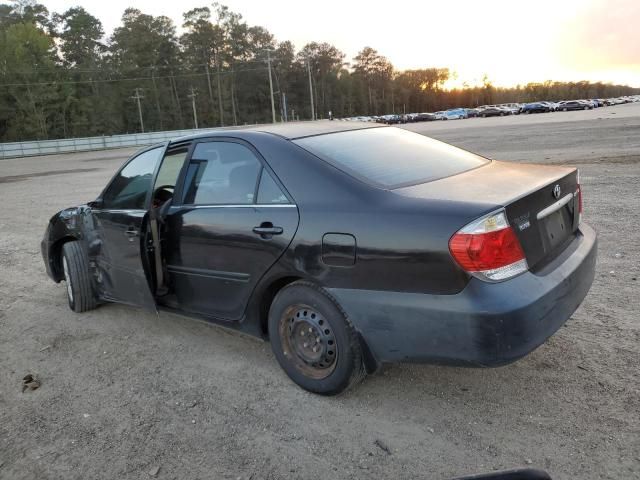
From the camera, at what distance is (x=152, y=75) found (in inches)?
3804

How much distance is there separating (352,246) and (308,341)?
2.45ft

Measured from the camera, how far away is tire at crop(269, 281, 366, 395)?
9.97ft

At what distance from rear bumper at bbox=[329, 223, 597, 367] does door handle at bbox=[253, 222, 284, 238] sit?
54 centimetres

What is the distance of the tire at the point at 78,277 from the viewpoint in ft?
16.2

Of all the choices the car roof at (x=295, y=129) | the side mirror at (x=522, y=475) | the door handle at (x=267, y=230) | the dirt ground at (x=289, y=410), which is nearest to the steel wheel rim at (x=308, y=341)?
the dirt ground at (x=289, y=410)

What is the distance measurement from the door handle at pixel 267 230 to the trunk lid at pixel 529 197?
776mm

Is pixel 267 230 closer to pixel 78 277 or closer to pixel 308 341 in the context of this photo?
pixel 308 341

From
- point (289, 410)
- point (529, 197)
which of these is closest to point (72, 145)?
point (289, 410)

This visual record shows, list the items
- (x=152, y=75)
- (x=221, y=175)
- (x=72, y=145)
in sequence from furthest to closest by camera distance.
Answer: (x=152, y=75)
(x=72, y=145)
(x=221, y=175)

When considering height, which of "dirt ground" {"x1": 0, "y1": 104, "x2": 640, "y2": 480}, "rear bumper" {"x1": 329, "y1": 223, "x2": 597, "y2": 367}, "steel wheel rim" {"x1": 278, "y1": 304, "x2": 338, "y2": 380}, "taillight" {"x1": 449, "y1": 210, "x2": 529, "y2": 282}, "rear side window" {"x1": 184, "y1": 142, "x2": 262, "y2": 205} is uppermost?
"rear side window" {"x1": 184, "y1": 142, "x2": 262, "y2": 205}

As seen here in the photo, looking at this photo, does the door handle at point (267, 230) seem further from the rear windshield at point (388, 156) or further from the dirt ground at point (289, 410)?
the dirt ground at point (289, 410)

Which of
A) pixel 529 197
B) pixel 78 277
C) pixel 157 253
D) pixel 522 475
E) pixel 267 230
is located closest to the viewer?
pixel 522 475

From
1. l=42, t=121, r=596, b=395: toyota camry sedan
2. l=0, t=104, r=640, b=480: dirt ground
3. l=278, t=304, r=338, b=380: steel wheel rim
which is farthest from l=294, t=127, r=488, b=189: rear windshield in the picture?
l=0, t=104, r=640, b=480: dirt ground

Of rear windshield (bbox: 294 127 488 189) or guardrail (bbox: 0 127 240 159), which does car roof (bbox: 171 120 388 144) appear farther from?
guardrail (bbox: 0 127 240 159)
